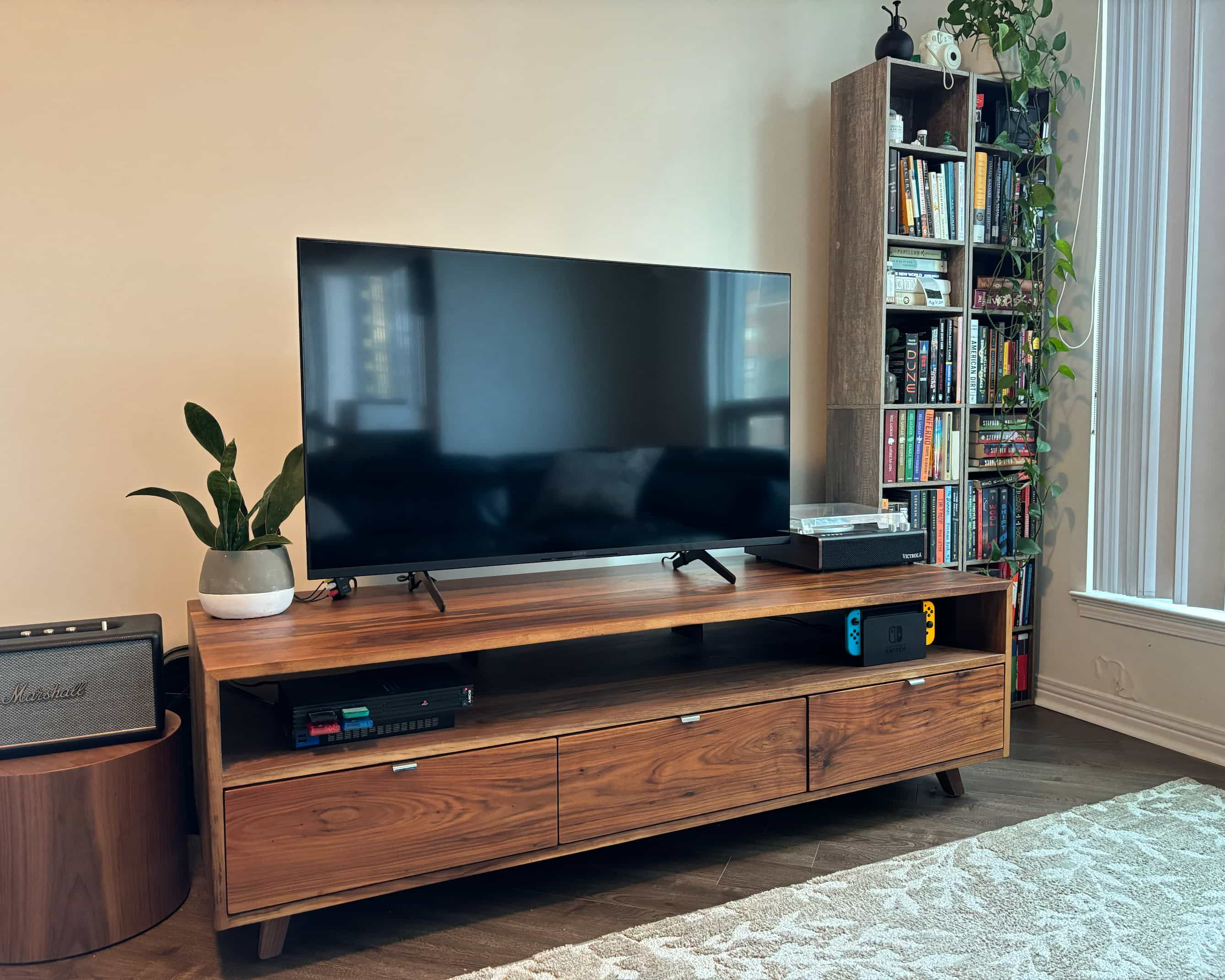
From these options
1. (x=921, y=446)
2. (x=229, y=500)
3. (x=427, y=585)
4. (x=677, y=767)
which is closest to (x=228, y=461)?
(x=229, y=500)

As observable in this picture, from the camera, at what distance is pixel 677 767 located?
187 centimetres

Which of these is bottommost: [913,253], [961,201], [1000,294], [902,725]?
[902,725]

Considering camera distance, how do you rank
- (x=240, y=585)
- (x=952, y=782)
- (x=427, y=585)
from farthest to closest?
(x=952, y=782) < (x=427, y=585) < (x=240, y=585)

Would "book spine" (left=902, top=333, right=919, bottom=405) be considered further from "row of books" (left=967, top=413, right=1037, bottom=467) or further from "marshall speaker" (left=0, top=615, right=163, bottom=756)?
"marshall speaker" (left=0, top=615, right=163, bottom=756)

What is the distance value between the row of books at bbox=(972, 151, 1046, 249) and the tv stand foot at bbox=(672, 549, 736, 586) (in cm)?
139

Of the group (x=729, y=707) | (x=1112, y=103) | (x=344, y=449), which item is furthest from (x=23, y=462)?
(x=1112, y=103)

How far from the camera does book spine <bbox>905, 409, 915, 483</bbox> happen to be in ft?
9.02

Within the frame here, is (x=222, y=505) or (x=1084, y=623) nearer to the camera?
(x=222, y=505)

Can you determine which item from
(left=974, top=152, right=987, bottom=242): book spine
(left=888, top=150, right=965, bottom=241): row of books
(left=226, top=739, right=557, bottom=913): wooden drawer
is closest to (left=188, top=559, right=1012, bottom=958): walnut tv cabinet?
(left=226, top=739, right=557, bottom=913): wooden drawer

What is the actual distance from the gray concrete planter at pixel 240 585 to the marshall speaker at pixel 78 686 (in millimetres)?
114

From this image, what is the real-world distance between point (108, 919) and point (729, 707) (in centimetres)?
122

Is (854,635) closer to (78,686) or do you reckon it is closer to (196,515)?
(196,515)

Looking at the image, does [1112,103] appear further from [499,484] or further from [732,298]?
[499,484]

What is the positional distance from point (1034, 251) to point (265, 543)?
8.11ft
